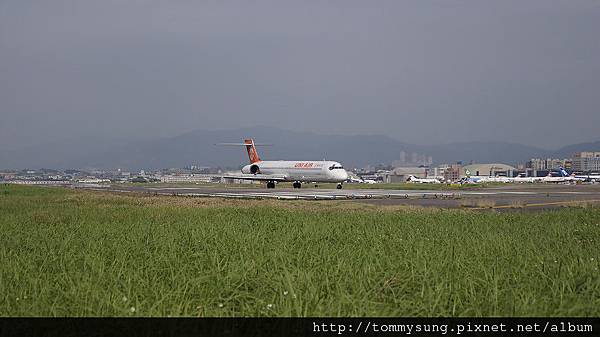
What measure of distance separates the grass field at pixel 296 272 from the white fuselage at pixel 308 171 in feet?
154

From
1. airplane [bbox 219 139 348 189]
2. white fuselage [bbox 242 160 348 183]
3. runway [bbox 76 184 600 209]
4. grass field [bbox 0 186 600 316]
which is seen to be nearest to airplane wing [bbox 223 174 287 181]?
airplane [bbox 219 139 348 189]

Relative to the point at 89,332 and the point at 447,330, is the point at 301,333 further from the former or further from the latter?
the point at 89,332

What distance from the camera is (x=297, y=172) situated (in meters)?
62.3

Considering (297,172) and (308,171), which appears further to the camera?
(297,172)

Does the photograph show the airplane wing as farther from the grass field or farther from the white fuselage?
the grass field

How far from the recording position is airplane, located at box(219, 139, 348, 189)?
6041 centimetres

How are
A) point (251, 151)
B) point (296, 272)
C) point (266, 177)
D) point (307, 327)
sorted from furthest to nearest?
point (251, 151)
point (266, 177)
point (296, 272)
point (307, 327)

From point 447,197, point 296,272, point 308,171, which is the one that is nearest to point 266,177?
point 308,171

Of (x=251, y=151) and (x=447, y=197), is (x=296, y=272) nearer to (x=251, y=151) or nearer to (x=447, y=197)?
(x=447, y=197)

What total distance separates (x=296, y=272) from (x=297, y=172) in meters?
54.5

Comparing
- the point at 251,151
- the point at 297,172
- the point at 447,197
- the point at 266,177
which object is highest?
the point at 251,151

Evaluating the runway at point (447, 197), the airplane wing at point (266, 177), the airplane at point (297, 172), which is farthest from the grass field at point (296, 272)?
the airplane wing at point (266, 177)

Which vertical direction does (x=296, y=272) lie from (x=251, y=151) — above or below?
below

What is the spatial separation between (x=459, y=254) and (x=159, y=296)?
469 centimetres
